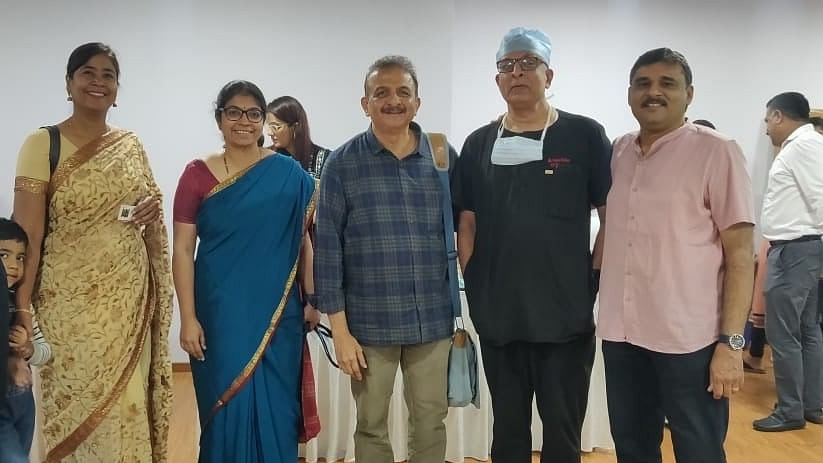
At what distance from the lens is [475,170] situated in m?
1.75

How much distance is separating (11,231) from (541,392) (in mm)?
1401

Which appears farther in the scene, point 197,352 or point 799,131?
point 799,131

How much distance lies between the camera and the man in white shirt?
124 inches

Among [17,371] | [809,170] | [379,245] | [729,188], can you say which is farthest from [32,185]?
[809,170]

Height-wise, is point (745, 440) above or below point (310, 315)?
below

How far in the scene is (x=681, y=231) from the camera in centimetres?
154

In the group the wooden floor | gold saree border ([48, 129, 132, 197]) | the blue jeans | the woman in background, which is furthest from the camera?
the woman in background

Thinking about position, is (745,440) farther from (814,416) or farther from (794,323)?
(794,323)

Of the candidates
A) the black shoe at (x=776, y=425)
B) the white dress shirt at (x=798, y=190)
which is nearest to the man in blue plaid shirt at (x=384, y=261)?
the black shoe at (x=776, y=425)

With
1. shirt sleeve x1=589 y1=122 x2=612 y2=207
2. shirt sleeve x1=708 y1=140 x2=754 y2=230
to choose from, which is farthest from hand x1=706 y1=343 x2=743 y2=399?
shirt sleeve x1=589 y1=122 x2=612 y2=207

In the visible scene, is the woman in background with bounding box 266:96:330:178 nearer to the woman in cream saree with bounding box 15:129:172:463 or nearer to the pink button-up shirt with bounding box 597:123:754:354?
the woman in cream saree with bounding box 15:129:172:463

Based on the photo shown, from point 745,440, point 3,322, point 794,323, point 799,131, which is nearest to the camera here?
point 3,322

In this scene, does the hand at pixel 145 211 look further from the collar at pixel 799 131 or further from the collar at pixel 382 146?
the collar at pixel 799 131

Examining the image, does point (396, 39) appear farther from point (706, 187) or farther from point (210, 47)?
point (706, 187)
